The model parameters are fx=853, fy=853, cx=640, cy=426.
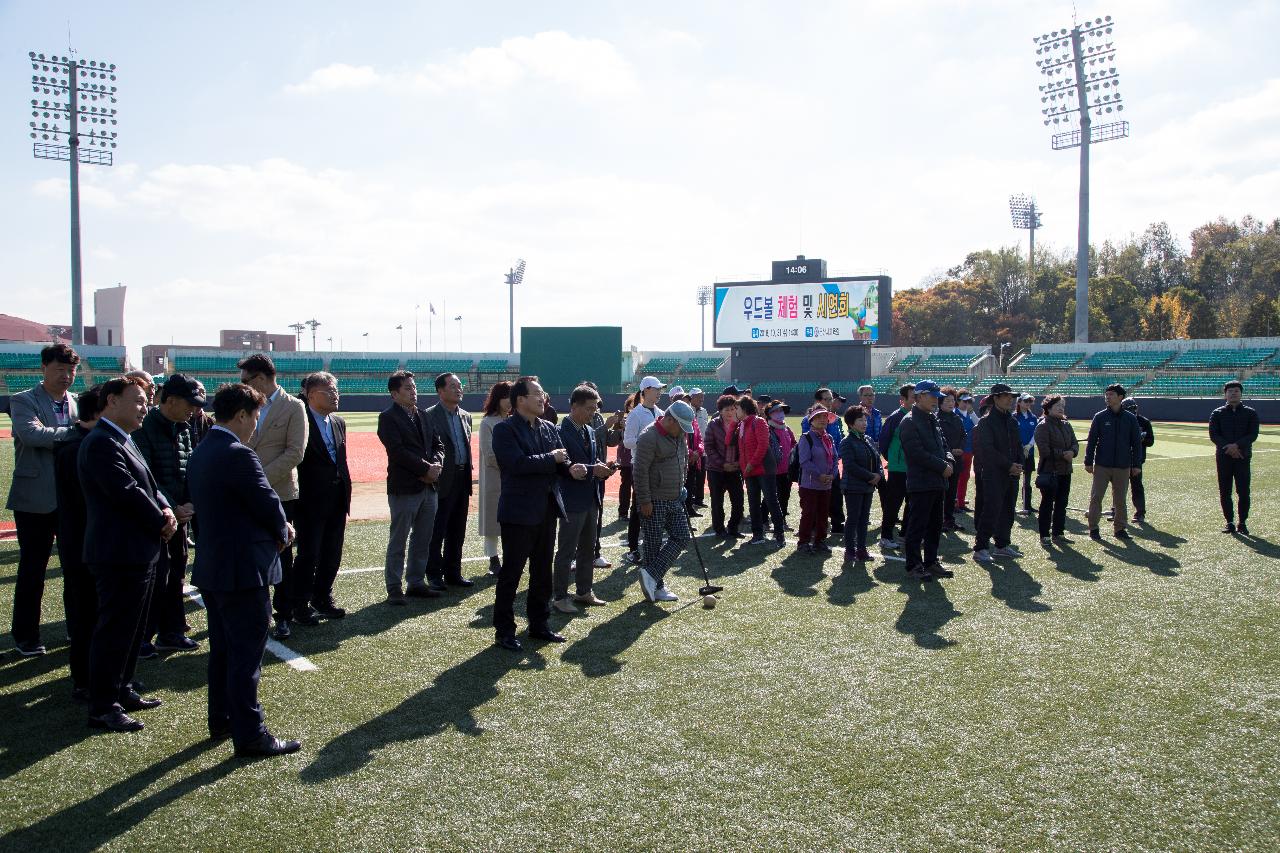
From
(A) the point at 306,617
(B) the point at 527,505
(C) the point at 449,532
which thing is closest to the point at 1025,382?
(C) the point at 449,532

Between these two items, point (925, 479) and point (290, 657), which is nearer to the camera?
point (290, 657)

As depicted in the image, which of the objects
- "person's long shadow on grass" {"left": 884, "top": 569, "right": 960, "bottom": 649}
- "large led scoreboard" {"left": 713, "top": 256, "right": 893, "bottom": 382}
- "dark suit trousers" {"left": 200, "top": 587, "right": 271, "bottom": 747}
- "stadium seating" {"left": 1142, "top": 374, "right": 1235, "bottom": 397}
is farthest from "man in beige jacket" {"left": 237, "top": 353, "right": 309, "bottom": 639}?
"stadium seating" {"left": 1142, "top": 374, "right": 1235, "bottom": 397}

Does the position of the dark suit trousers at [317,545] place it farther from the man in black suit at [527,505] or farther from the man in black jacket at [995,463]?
the man in black jacket at [995,463]

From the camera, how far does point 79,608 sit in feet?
17.3

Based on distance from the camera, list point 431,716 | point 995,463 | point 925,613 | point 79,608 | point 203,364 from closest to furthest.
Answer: point 431,716, point 79,608, point 925,613, point 995,463, point 203,364

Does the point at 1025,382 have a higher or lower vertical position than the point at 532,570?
higher

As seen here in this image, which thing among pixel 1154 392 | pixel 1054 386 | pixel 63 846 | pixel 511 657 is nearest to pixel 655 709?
pixel 511 657

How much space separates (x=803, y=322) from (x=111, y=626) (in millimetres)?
41201

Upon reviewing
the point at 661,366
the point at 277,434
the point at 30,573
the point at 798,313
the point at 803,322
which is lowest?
the point at 30,573

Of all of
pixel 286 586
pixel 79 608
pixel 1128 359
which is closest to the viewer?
pixel 79 608

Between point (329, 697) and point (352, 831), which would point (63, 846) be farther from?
point (329, 697)

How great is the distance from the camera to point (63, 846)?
3.56 meters

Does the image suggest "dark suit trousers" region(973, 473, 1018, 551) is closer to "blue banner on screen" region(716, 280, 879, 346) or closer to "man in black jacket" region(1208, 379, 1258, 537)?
"man in black jacket" region(1208, 379, 1258, 537)

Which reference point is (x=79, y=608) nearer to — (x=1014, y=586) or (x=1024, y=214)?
(x=1014, y=586)
